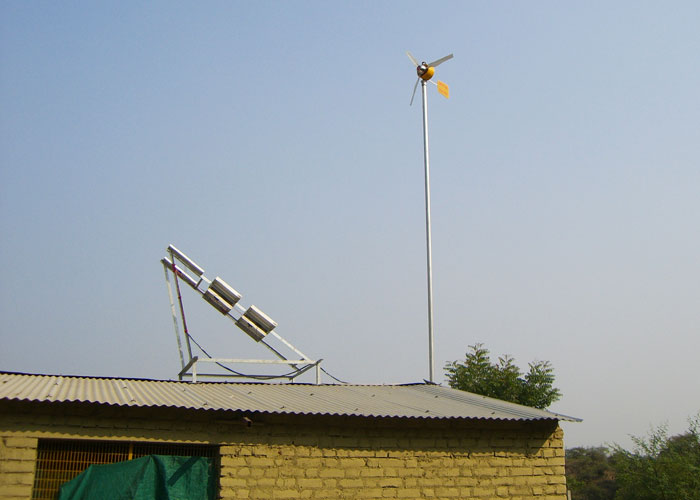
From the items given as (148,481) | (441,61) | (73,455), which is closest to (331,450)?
(148,481)

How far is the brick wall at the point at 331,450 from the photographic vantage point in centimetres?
1010

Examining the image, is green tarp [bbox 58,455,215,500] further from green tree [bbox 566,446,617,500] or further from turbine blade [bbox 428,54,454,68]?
green tree [bbox 566,446,617,500]

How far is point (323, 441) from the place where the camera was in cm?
1139

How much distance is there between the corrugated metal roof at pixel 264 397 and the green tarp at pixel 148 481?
0.83 meters

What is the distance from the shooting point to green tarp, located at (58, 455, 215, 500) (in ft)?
33.0

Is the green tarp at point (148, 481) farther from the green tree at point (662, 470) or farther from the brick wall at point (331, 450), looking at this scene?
the green tree at point (662, 470)

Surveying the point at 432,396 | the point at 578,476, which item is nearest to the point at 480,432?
Answer: the point at 432,396

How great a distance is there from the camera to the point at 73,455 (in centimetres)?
1030

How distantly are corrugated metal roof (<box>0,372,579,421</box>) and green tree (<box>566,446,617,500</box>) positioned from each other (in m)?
25.3

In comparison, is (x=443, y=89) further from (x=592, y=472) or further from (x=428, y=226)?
(x=592, y=472)

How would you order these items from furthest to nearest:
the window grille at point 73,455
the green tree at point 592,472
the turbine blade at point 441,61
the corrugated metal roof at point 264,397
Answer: the green tree at point 592,472 < the turbine blade at point 441,61 < the corrugated metal roof at point 264,397 < the window grille at point 73,455

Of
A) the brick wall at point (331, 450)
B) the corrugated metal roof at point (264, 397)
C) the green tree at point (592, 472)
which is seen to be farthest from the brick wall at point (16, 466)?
the green tree at point (592, 472)

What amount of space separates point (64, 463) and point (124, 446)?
807 mm

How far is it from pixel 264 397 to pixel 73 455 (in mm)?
3112
